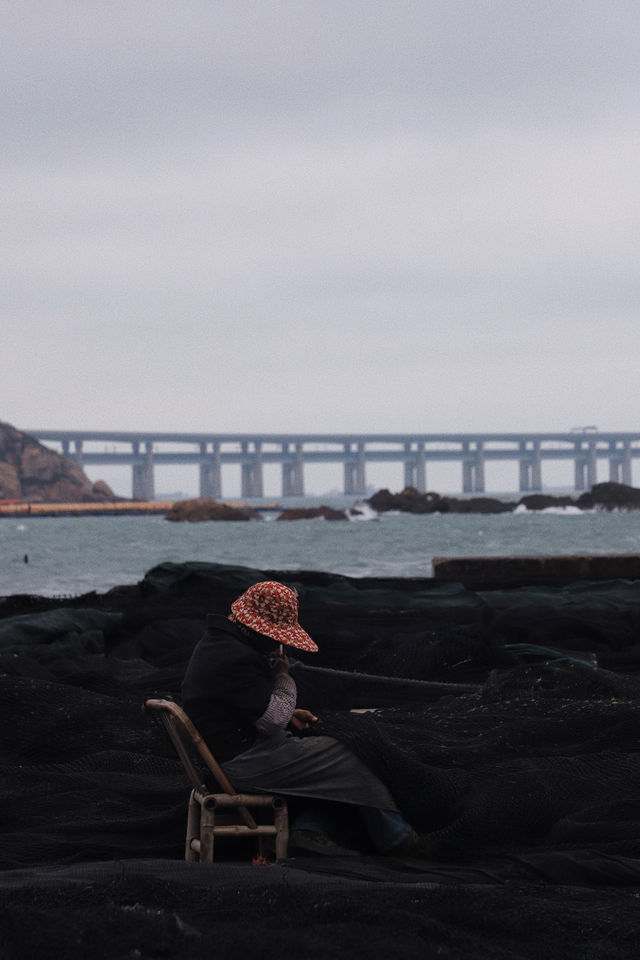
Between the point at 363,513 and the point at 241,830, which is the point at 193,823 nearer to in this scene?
the point at 241,830

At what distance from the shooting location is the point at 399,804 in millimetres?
3930

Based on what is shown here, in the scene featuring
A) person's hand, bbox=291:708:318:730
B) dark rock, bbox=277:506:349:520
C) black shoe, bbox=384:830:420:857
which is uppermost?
person's hand, bbox=291:708:318:730

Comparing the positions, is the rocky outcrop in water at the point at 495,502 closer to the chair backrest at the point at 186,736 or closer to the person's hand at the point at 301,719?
the person's hand at the point at 301,719

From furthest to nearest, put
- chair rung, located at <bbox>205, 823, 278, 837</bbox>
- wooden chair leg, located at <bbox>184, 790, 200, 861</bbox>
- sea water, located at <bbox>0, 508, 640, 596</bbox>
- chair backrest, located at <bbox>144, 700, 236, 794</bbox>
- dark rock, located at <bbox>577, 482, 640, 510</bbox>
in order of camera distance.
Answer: dark rock, located at <bbox>577, 482, 640, 510</bbox>
sea water, located at <bbox>0, 508, 640, 596</bbox>
wooden chair leg, located at <bbox>184, 790, 200, 861</bbox>
chair rung, located at <bbox>205, 823, 278, 837</bbox>
chair backrest, located at <bbox>144, 700, 236, 794</bbox>

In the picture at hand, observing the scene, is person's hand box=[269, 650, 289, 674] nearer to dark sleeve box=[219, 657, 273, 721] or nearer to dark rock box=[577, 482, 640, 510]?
dark sleeve box=[219, 657, 273, 721]

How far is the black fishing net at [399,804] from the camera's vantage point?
276cm

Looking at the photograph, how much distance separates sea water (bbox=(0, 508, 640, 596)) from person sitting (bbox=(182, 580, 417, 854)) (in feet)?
81.3

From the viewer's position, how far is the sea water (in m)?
34.9

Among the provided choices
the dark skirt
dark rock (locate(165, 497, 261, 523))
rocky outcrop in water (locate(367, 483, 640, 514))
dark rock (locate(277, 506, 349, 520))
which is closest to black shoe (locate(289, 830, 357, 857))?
the dark skirt

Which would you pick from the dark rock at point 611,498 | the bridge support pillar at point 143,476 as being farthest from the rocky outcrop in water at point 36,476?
the dark rock at point 611,498

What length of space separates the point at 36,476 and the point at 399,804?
405ft

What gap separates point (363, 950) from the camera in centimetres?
260

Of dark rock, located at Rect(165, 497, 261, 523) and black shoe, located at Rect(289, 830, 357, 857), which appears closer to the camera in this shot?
black shoe, located at Rect(289, 830, 357, 857)

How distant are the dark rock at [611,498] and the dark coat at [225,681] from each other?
86.7m
